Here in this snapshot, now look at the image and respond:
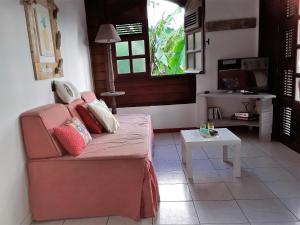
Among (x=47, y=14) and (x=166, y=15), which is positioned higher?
(x=166, y=15)

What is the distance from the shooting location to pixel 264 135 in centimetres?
362

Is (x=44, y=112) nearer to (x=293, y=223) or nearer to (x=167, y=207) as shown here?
(x=167, y=207)

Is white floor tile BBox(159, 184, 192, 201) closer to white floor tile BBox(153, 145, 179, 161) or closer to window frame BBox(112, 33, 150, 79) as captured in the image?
white floor tile BBox(153, 145, 179, 161)

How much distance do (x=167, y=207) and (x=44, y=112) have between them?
130 cm

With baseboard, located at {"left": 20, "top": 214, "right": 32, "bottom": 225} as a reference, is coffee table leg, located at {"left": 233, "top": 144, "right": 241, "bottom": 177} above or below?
above

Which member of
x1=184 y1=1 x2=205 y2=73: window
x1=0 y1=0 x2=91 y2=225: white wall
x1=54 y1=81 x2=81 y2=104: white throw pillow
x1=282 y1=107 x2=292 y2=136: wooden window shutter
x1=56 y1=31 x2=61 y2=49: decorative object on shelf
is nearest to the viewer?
x1=0 y1=0 x2=91 y2=225: white wall

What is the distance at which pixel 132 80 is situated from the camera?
4.27 metres

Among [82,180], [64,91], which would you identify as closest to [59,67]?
[64,91]

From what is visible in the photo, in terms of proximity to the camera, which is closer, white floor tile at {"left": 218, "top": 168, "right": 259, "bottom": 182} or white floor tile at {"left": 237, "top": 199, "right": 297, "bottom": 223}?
white floor tile at {"left": 237, "top": 199, "right": 297, "bottom": 223}

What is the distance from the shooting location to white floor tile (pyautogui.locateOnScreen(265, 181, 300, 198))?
7.05 feet

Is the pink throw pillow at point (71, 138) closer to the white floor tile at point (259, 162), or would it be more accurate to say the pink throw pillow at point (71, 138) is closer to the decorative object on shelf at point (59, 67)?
the decorative object on shelf at point (59, 67)

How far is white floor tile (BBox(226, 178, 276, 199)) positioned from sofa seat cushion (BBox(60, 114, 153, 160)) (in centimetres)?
88

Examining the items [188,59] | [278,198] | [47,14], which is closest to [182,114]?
[188,59]

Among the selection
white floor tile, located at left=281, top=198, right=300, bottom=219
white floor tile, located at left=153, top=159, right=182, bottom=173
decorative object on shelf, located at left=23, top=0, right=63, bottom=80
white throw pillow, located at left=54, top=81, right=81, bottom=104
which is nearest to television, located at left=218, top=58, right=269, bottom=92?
white floor tile, located at left=153, top=159, right=182, bottom=173
